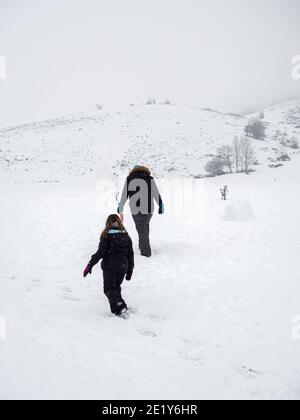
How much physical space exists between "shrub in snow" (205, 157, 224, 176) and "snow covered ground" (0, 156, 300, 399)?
1481 inches

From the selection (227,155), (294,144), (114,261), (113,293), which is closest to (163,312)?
(113,293)

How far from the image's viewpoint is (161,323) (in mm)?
5367

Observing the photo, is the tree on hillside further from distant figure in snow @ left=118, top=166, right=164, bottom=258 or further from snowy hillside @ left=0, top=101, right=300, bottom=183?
distant figure in snow @ left=118, top=166, right=164, bottom=258

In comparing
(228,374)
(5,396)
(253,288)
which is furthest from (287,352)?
(5,396)

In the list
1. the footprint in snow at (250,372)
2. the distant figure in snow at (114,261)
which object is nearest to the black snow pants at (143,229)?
the distant figure in snow at (114,261)

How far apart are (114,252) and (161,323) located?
148 centimetres

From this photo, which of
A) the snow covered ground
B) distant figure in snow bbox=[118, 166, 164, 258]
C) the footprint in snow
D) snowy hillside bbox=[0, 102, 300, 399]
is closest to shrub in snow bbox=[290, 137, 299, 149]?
snowy hillside bbox=[0, 102, 300, 399]

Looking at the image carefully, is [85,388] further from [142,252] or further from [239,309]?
[142,252]

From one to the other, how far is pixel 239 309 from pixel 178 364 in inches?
83.0

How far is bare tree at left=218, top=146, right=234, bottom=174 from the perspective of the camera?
163ft

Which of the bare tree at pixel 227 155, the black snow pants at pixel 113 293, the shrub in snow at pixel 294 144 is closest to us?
the black snow pants at pixel 113 293

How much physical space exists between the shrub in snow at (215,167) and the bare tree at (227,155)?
1.09m

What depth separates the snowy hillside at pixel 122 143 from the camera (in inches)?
1997

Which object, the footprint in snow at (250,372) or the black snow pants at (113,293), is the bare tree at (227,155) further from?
the footprint in snow at (250,372)
